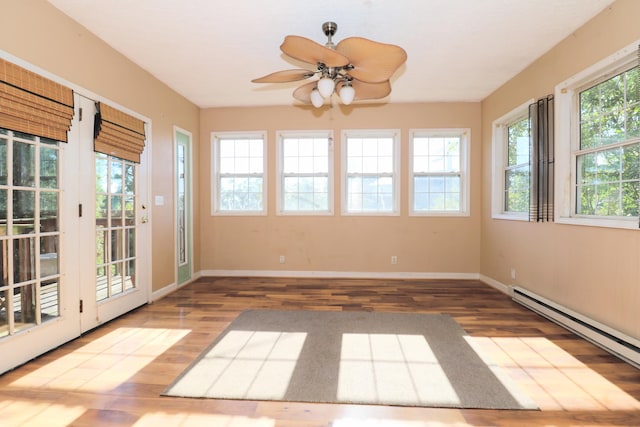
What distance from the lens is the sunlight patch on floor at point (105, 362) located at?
2098mm

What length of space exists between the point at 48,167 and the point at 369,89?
8.55 ft

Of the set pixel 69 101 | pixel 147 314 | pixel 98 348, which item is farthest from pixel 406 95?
pixel 98 348

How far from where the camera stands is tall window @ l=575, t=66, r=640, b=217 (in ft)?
8.19

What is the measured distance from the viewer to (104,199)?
315 centimetres

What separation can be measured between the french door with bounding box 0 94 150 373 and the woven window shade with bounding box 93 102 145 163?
0.22 feet

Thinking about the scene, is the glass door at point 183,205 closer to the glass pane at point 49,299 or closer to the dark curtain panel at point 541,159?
the glass pane at point 49,299

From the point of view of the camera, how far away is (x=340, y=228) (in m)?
5.18

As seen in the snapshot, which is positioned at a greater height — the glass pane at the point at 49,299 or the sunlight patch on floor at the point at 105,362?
the glass pane at the point at 49,299

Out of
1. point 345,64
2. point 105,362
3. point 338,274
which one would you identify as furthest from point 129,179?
point 338,274

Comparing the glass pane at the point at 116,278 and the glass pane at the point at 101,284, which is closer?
the glass pane at the point at 101,284

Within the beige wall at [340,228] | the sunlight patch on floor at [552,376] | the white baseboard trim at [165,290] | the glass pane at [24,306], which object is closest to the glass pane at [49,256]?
the glass pane at [24,306]

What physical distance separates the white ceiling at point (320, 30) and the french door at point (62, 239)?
0.82m

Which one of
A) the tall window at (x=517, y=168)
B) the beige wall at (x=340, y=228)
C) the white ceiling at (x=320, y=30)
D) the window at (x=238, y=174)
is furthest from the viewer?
the window at (x=238, y=174)

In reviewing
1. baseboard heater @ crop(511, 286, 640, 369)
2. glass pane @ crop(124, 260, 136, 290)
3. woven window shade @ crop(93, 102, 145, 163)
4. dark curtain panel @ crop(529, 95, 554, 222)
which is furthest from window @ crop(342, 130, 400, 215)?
glass pane @ crop(124, 260, 136, 290)
